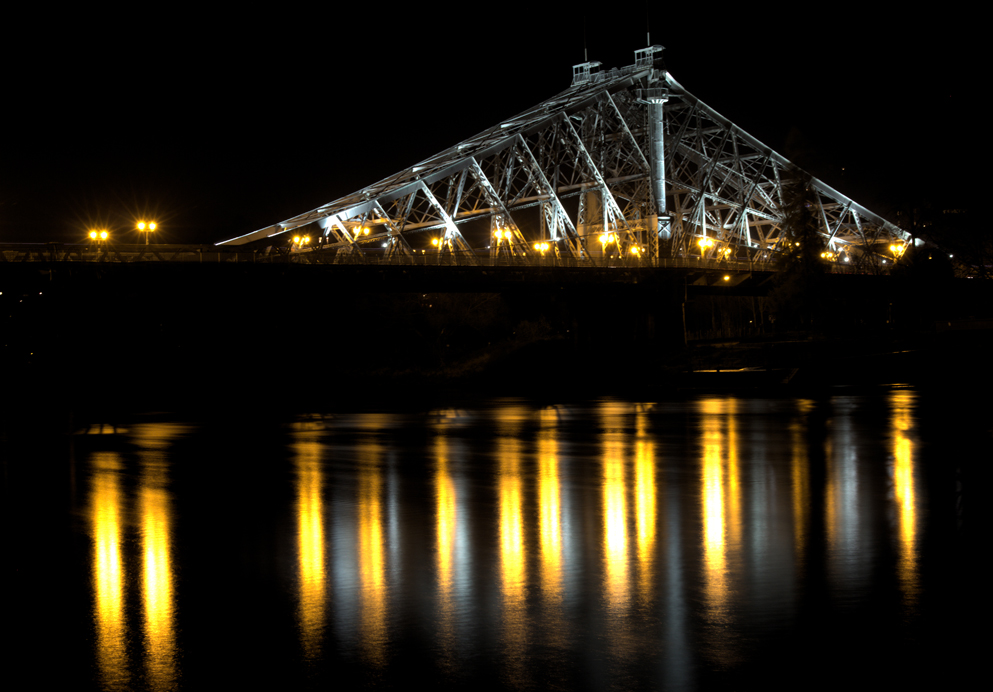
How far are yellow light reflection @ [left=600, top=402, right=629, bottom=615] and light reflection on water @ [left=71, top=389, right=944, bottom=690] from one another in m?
0.05

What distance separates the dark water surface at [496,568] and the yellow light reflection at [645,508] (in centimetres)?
6

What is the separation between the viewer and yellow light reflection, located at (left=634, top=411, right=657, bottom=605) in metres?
10.4

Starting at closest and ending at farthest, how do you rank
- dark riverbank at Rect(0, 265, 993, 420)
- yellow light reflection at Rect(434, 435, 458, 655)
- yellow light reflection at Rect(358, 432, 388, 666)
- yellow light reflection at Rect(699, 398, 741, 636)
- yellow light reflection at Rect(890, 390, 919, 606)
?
yellow light reflection at Rect(358, 432, 388, 666), yellow light reflection at Rect(434, 435, 458, 655), yellow light reflection at Rect(699, 398, 741, 636), yellow light reflection at Rect(890, 390, 919, 606), dark riverbank at Rect(0, 265, 993, 420)

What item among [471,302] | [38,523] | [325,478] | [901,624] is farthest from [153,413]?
[471,302]

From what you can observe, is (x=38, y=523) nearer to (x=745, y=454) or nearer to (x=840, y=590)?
(x=840, y=590)

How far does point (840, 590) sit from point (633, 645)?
2720 mm

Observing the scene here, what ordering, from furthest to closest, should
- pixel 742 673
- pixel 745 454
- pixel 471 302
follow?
1. pixel 471 302
2. pixel 745 454
3. pixel 742 673

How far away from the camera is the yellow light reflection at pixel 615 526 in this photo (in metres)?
9.89

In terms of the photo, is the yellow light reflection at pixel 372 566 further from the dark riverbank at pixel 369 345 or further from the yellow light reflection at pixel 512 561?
the dark riverbank at pixel 369 345

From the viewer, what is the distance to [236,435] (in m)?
26.8

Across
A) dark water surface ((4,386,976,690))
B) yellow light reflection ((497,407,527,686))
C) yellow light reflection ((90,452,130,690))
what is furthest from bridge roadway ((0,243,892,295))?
yellow light reflection ((497,407,527,686))

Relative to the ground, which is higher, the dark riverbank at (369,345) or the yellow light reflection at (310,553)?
the dark riverbank at (369,345)

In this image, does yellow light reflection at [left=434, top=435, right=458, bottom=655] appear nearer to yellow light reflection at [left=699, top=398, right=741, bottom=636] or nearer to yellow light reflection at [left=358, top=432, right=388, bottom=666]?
yellow light reflection at [left=358, top=432, right=388, bottom=666]

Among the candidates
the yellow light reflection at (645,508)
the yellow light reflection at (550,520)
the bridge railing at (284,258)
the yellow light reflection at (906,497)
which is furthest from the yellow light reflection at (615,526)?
the bridge railing at (284,258)
